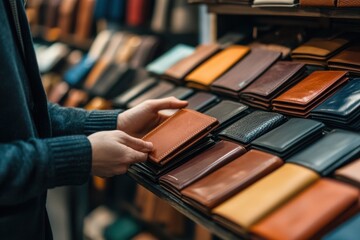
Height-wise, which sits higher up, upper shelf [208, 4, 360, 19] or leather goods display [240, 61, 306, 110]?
upper shelf [208, 4, 360, 19]

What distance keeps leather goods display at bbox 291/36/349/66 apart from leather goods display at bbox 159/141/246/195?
0.42m

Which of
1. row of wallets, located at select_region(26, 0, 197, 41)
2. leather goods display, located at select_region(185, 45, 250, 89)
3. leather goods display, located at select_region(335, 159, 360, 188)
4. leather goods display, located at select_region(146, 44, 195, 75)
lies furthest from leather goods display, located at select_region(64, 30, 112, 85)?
leather goods display, located at select_region(335, 159, 360, 188)

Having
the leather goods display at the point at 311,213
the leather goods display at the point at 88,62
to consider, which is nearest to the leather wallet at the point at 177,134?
the leather goods display at the point at 311,213

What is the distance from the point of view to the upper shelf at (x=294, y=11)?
48.1 inches

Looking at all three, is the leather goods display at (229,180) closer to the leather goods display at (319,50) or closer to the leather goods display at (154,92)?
the leather goods display at (319,50)

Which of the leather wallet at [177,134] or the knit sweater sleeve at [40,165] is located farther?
the leather wallet at [177,134]

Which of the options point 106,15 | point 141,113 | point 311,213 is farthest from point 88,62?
point 311,213

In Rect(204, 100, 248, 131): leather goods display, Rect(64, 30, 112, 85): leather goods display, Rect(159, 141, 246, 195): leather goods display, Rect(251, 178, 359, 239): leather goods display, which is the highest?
Rect(251, 178, 359, 239): leather goods display

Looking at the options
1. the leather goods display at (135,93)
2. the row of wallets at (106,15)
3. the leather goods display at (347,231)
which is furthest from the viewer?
the row of wallets at (106,15)

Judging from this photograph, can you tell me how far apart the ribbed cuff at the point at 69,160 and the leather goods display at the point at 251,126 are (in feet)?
1.40

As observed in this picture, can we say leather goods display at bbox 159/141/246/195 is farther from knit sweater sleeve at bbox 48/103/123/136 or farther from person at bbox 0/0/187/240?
knit sweater sleeve at bbox 48/103/123/136

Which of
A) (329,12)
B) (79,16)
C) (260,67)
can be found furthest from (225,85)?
(79,16)

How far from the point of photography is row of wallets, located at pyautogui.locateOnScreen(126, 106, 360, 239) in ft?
2.97

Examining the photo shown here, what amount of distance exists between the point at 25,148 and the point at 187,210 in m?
0.42
